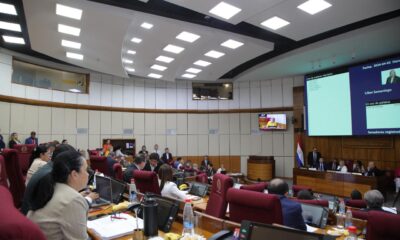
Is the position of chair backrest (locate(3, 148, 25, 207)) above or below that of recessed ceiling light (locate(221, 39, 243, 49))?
below

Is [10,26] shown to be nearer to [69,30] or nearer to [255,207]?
[69,30]

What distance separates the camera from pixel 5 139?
32.1ft

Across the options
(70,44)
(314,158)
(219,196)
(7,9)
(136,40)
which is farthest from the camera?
(314,158)

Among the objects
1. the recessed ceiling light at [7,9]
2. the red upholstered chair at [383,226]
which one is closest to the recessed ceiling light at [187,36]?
the recessed ceiling light at [7,9]

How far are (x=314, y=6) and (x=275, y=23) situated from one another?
3.74ft

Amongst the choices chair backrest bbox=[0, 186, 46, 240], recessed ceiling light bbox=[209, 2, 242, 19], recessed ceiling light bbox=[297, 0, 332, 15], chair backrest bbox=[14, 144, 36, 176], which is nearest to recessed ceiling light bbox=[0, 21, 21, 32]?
chair backrest bbox=[14, 144, 36, 176]

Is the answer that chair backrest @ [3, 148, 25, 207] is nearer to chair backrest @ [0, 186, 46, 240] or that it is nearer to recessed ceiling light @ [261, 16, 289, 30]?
chair backrest @ [0, 186, 46, 240]

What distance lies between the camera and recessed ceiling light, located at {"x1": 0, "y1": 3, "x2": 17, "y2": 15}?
6698 mm

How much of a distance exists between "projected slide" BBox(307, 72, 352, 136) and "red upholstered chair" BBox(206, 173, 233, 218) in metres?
8.92

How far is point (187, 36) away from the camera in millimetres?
8219

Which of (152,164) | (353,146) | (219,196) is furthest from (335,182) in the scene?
(219,196)

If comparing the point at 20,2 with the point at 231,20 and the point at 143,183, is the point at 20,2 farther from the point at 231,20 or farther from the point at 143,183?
the point at 143,183

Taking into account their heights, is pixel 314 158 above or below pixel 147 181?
below

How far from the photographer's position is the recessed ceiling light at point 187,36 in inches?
317
